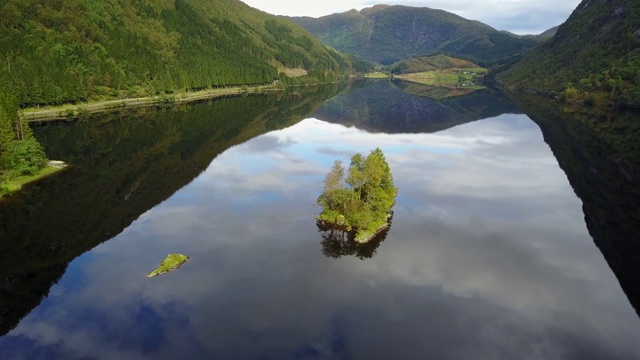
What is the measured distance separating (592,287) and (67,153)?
368ft

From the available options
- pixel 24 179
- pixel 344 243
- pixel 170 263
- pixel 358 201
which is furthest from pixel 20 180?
pixel 358 201

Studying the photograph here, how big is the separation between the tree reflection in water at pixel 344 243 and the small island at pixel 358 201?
699 mm

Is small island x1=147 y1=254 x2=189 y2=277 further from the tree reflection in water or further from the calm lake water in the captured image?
the tree reflection in water

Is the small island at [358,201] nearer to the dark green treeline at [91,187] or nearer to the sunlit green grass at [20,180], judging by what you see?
the dark green treeline at [91,187]

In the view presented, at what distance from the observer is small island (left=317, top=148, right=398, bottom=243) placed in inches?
2704

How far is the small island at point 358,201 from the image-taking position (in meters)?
68.7

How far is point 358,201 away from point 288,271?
1993 cm

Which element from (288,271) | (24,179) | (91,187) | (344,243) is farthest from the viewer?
(91,187)

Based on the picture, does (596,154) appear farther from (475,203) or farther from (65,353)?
(65,353)

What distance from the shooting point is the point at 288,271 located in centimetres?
5638

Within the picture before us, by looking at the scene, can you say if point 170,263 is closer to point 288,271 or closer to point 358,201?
point 288,271

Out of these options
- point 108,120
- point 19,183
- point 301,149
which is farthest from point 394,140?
point 19,183

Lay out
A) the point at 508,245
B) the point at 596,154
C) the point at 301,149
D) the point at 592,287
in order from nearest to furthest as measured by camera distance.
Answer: the point at 592,287, the point at 508,245, the point at 596,154, the point at 301,149

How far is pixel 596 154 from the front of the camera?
380ft
